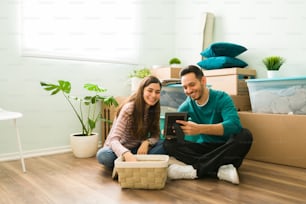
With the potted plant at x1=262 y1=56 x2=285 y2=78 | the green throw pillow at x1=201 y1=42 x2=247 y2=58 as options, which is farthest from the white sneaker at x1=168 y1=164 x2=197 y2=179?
the green throw pillow at x1=201 y1=42 x2=247 y2=58

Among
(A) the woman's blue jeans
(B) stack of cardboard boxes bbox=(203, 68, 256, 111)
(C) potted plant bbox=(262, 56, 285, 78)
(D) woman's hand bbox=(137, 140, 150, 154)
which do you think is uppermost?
(C) potted plant bbox=(262, 56, 285, 78)

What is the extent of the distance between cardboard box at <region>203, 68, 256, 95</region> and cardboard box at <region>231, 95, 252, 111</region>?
0.04 meters

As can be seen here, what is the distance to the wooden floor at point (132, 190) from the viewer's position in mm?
1198

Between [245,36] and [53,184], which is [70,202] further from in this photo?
[245,36]

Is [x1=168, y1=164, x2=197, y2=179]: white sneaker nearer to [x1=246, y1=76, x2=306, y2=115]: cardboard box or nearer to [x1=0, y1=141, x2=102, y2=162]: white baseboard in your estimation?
[x1=246, y1=76, x2=306, y2=115]: cardboard box

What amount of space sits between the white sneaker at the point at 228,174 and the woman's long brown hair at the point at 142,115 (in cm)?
46

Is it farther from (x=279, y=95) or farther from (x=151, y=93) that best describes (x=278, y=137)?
(x=151, y=93)

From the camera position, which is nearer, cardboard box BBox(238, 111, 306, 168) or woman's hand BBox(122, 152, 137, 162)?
woman's hand BBox(122, 152, 137, 162)

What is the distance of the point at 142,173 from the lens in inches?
50.3

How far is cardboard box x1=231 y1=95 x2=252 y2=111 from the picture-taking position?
2072mm

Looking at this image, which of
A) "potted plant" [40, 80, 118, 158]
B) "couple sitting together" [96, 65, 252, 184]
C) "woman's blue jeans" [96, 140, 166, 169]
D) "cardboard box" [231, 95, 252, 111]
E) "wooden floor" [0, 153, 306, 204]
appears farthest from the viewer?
"cardboard box" [231, 95, 252, 111]

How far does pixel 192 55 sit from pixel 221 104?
138 centimetres

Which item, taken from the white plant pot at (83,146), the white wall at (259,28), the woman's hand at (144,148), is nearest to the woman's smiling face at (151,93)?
the woman's hand at (144,148)

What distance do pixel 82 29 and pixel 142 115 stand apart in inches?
47.4
